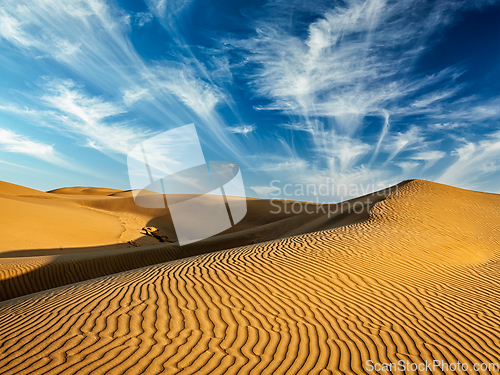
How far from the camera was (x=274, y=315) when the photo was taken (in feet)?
14.6

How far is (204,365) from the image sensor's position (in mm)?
3154

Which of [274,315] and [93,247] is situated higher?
[93,247]

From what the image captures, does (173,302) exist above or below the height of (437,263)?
above

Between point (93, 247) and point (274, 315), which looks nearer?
point (274, 315)

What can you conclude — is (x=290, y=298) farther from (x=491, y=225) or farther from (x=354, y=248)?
(x=491, y=225)

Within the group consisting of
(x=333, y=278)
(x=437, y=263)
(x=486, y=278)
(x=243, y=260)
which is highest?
(x=243, y=260)

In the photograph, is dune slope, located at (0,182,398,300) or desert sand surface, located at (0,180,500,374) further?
dune slope, located at (0,182,398,300)

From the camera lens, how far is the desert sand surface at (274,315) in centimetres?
328

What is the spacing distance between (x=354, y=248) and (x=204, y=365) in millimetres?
6682

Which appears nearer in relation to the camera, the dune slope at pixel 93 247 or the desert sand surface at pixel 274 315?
the desert sand surface at pixel 274 315

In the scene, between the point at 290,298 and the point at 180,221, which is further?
the point at 180,221

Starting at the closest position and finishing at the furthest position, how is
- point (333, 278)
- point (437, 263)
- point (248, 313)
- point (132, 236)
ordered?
point (248, 313) < point (333, 278) < point (437, 263) < point (132, 236)

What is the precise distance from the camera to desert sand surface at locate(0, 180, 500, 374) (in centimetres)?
328

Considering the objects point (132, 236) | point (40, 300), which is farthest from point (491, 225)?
point (132, 236)
